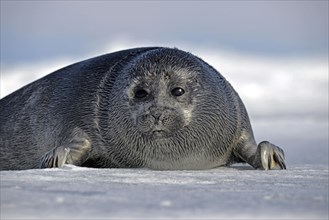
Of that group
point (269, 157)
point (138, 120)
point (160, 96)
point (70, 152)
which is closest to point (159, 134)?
point (138, 120)

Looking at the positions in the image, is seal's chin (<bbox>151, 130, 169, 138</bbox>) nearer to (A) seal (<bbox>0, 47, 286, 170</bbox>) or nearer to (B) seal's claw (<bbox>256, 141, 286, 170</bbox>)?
(A) seal (<bbox>0, 47, 286, 170</bbox>)

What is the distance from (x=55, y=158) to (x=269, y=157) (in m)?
1.96

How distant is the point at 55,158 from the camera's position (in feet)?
20.1

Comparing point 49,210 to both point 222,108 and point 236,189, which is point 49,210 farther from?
point 222,108

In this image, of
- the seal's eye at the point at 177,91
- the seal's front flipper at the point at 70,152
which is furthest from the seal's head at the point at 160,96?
the seal's front flipper at the point at 70,152

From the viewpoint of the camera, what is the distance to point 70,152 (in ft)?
21.0

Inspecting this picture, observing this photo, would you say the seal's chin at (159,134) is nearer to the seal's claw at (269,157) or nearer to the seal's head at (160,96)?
the seal's head at (160,96)

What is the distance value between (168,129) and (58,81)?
2124mm

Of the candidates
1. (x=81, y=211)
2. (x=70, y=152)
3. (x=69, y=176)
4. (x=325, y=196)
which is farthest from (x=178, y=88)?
(x=81, y=211)

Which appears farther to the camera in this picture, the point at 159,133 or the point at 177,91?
the point at 177,91

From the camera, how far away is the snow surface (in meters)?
2.91

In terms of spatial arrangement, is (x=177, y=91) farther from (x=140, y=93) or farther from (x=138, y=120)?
(x=138, y=120)

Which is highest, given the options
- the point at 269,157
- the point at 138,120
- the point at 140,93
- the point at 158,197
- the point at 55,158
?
the point at 140,93

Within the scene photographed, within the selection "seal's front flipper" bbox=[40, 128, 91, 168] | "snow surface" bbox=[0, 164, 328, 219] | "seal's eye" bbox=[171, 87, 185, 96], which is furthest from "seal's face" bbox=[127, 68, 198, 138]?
"snow surface" bbox=[0, 164, 328, 219]
